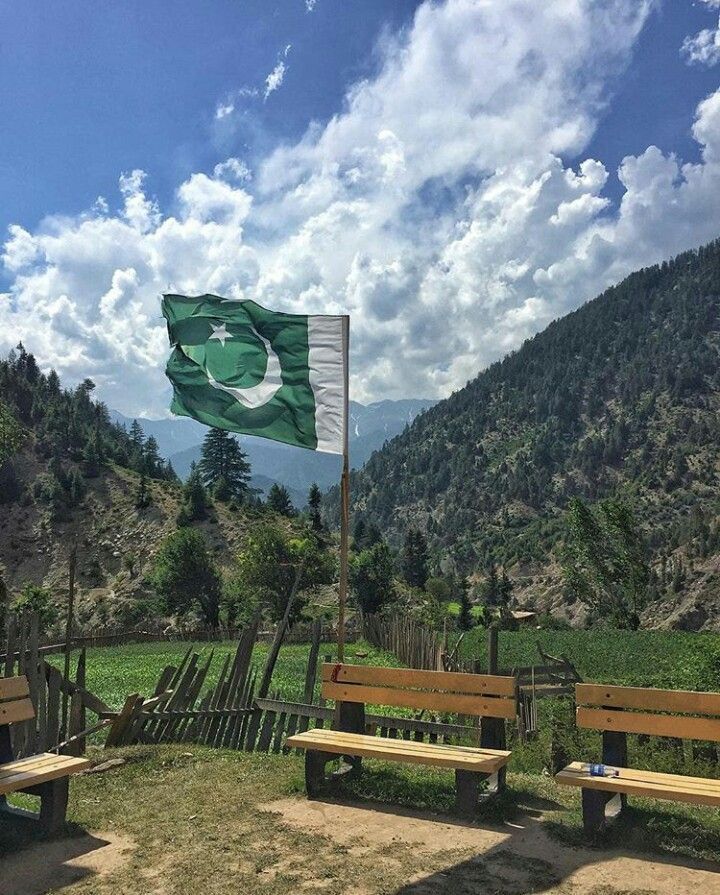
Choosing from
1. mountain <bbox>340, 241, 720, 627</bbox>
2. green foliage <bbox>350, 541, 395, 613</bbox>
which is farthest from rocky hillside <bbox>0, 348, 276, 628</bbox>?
mountain <bbox>340, 241, 720, 627</bbox>

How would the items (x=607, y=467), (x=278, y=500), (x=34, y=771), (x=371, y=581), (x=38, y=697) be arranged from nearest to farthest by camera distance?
1. (x=34, y=771)
2. (x=38, y=697)
3. (x=371, y=581)
4. (x=278, y=500)
5. (x=607, y=467)

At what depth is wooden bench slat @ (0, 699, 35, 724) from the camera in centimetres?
593

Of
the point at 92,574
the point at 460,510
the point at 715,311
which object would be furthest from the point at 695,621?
the point at 715,311

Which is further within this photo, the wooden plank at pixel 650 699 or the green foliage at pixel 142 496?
the green foliage at pixel 142 496

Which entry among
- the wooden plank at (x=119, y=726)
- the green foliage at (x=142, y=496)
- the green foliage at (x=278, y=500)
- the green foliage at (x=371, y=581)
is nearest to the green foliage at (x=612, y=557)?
the green foliage at (x=371, y=581)

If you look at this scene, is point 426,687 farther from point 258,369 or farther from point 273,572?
point 273,572

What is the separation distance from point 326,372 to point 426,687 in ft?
11.2

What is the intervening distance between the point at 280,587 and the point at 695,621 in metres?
49.7

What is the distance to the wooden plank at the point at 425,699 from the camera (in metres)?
6.45

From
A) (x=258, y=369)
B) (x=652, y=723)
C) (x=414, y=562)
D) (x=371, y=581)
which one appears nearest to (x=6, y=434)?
(x=371, y=581)

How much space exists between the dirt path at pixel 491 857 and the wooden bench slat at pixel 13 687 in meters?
2.22

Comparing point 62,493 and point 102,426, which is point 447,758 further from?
point 102,426

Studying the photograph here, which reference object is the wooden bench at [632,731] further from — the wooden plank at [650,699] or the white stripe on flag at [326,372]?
the white stripe on flag at [326,372]

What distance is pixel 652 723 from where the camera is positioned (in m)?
5.75
